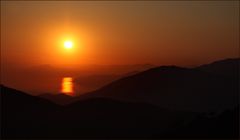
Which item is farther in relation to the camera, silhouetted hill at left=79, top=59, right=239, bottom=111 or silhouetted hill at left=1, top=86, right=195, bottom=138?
silhouetted hill at left=79, top=59, right=239, bottom=111

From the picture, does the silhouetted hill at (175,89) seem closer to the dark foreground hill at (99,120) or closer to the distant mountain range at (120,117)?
the distant mountain range at (120,117)

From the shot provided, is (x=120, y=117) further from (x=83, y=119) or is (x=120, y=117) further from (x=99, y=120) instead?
(x=83, y=119)

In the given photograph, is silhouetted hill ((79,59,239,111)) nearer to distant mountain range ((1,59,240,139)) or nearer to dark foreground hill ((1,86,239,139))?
distant mountain range ((1,59,240,139))

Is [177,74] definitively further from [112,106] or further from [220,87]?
[112,106]

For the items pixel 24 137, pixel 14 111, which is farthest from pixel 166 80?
pixel 24 137

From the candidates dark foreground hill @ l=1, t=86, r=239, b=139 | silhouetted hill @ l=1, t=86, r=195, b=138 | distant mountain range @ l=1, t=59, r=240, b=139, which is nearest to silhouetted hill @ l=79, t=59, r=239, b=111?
distant mountain range @ l=1, t=59, r=240, b=139
